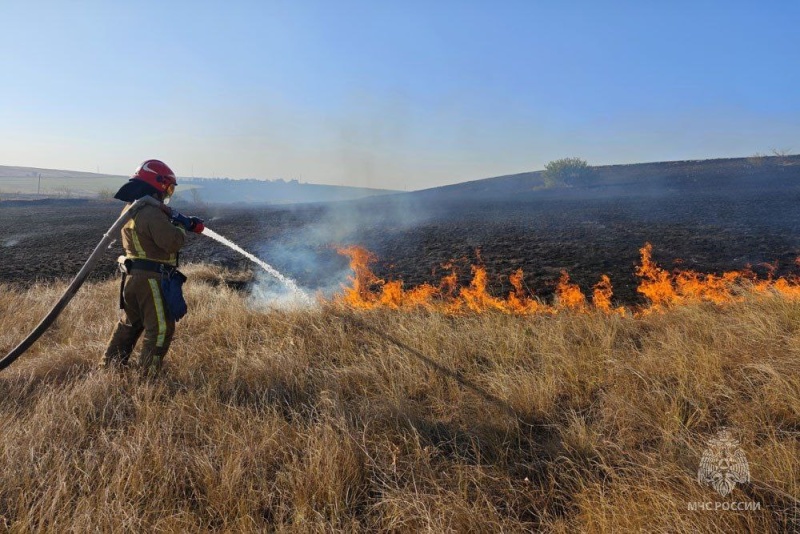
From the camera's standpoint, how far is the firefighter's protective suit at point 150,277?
3.82 metres

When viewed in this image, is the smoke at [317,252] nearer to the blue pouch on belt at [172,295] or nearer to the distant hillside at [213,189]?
the blue pouch on belt at [172,295]

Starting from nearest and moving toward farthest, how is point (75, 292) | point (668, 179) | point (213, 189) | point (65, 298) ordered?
1. point (65, 298)
2. point (75, 292)
3. point (668, 179)
4. point (213, 189)

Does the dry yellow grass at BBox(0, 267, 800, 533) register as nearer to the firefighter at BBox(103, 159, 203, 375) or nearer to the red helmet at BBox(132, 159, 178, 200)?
the firefighter at BBox(103, 159, 203, 375)

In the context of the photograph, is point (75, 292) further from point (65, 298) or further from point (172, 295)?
point (172, 295)

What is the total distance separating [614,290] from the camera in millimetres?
8055

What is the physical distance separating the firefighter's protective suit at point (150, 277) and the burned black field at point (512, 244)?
6253mm

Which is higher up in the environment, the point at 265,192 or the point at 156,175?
the point at 265,192

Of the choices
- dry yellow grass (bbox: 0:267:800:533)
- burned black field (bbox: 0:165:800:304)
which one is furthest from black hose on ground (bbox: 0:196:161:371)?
burned black field (bbox: 0:165:800:304)

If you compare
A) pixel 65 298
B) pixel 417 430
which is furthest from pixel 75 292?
pixel 417 430

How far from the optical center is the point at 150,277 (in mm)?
3902

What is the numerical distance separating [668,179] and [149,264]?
4730 centimetres

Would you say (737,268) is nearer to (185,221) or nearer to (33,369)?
(185,221)

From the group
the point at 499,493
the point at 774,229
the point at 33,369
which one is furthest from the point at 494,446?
the point at 774,229

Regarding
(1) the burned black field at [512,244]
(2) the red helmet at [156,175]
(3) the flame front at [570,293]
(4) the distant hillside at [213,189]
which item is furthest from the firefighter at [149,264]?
(4) the distant hillside at [213,189]
